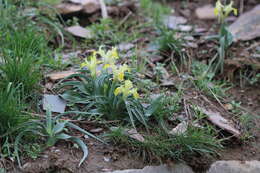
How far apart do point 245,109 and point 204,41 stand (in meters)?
1.07

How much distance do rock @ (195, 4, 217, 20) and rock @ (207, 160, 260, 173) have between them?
258 centimetres

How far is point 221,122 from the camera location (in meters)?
2.89

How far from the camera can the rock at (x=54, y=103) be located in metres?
2.76

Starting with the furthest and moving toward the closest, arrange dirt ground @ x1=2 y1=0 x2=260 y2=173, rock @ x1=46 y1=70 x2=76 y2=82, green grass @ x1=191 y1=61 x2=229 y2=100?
green grass @ x1=191 y1=61 x2=229 y2=100, rock @ x1=46 y1=70 x2=76 y2=82, dirt ground @ x1=2 y1=0 x2=260 y2=173

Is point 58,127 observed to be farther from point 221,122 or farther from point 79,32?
point 79,32

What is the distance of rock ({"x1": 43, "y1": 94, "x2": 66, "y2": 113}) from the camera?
9.04 ft

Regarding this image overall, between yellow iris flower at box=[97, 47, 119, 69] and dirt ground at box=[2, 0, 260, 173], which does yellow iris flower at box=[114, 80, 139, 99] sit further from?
dirt ground at box=[2, 0, 260, 173]

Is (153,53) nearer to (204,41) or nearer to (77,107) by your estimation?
(204,41)

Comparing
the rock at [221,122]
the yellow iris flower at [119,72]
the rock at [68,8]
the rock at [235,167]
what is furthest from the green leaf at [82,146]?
the rock at [68,8]

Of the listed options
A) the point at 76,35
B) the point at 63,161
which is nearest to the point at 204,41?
the point at 76,35

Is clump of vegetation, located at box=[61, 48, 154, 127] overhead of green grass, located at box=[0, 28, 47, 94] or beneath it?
beneath

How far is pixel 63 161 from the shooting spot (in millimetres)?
2377

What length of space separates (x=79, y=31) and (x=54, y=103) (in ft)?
4.52

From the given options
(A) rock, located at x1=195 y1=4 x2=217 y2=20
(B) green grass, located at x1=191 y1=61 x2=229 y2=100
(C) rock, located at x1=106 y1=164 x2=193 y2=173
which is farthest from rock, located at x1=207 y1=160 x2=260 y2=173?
(A) rock, located at x1=195 y1=4 x2=217 y2=20
